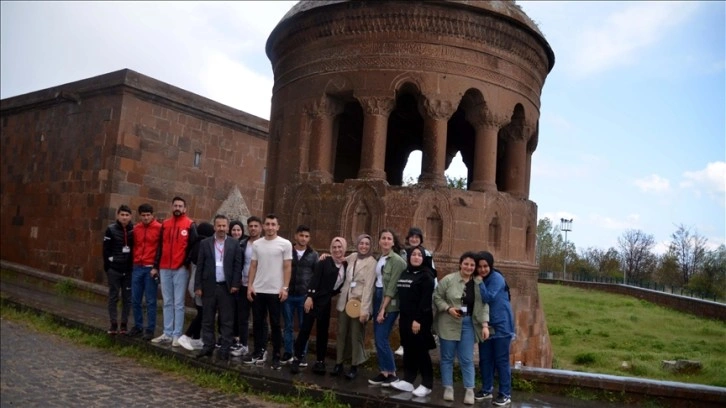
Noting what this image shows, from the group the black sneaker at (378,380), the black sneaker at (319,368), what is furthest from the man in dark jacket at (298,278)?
the black sneaker at (378,380)

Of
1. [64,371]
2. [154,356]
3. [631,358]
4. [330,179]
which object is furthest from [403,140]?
[64,371]

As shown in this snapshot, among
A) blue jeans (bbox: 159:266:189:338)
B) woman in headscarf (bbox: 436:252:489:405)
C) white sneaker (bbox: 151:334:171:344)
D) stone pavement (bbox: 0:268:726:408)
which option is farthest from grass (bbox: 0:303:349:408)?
woman in headscarf (bbox: 436:252:489:405)

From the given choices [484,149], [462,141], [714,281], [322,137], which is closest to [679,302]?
[714,281]

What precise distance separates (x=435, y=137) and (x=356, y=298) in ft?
10.4

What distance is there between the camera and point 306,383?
592 centimetres

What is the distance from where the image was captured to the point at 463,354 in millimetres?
5559

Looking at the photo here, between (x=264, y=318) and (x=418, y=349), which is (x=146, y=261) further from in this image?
(x=418, y=349)

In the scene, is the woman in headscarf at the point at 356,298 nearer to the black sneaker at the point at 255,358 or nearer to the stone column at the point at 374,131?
the black sneaker at the point at 255,358

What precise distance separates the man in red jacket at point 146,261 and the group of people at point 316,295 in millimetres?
14

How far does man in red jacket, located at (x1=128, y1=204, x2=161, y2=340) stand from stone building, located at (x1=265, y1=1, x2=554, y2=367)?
201 centimetres

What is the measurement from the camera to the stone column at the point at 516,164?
9.57 metres

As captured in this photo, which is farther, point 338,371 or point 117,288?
point 117,288

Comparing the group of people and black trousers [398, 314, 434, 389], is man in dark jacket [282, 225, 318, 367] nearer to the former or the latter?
the group of people

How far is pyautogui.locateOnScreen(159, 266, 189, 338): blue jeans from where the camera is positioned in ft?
24.1
